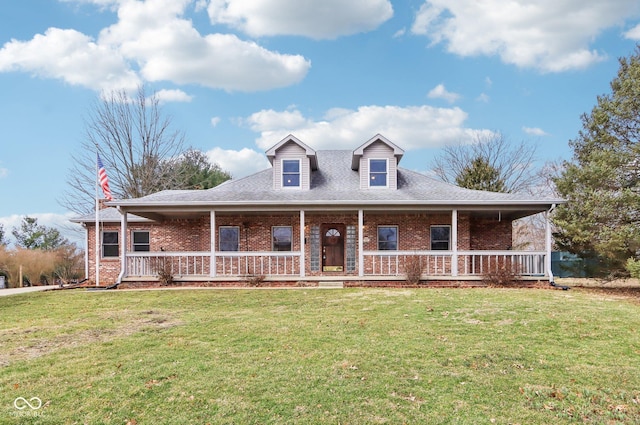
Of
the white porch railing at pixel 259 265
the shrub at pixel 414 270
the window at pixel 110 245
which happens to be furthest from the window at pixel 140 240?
the shrub at pixel 414 270

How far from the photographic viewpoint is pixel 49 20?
16.4 metres

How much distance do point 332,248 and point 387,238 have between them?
230 centimetres

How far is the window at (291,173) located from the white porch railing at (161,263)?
4.32 metres

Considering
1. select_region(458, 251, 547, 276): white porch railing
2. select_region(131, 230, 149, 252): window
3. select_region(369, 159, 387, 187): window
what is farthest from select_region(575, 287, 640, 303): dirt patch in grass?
select_region(131, 230, 149, 252): window

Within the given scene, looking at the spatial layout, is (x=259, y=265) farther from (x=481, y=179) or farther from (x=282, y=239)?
(x=481, y=179)

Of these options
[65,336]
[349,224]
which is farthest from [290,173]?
[65,336]

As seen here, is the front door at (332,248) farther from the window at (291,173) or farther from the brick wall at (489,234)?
the brick wall at (489,234)

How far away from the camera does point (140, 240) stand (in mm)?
18328

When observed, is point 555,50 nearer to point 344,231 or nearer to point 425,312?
point 344,231

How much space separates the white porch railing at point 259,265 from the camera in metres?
15.3

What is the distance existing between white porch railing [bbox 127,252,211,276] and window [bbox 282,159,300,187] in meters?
4.32

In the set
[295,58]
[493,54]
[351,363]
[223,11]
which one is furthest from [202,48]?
[351,363]

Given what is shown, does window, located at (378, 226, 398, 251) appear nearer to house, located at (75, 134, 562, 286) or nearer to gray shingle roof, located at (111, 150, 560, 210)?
house, located at (75, 134, 562, 286)

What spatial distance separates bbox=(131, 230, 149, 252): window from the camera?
18.3 metres
